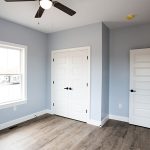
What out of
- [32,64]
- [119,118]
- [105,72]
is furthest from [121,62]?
[32,64]

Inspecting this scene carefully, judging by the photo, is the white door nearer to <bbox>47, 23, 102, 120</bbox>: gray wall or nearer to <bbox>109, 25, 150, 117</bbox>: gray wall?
<bbox>109, 25, 150, 117</bbox>: gray wall

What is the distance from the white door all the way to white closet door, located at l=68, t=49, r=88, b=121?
4.22ft

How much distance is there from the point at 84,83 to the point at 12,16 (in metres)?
2.55

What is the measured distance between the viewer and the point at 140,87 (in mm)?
3559

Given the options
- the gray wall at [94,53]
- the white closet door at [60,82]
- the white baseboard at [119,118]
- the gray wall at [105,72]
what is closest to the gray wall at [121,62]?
the white baseboard at [119,118]

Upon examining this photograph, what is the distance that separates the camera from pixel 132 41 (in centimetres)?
381

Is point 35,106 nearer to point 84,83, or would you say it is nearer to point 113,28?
point 84,83

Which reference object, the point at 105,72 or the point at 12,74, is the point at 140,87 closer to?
the point at 105,72

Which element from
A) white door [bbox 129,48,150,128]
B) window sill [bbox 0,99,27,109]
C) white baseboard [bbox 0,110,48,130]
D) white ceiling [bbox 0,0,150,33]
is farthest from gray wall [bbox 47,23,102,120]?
window sill [bbox 0,99,27,109]

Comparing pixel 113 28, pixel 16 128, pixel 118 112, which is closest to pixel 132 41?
pixel 113 28

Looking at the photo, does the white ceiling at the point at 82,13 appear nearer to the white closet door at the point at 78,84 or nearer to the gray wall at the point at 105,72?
the gray wall at the point at 105,72

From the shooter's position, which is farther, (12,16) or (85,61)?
(85,61)

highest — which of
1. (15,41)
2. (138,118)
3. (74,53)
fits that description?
(15,41)

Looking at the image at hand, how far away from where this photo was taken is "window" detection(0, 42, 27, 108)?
3.48 m
